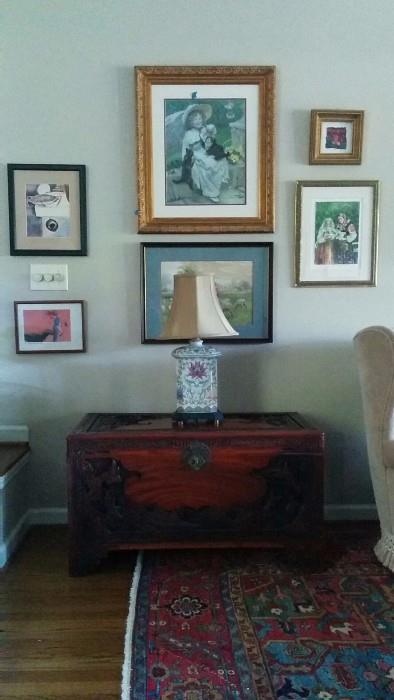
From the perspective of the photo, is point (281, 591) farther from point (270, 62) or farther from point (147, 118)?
point (270, 62)

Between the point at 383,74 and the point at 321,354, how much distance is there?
1.28 metres

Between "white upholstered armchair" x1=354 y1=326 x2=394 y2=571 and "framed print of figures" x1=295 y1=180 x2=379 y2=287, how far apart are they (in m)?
0.47

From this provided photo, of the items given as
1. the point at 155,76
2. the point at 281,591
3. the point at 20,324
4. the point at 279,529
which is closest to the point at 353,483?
→ the point at 279,529

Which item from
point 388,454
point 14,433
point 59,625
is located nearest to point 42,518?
point 14,433

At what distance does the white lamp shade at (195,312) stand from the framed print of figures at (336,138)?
835mm

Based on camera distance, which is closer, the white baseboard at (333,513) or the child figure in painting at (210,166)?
the child figure in painting at (210,166)

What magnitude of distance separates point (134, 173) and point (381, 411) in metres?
1.46

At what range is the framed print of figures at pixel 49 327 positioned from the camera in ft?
7.89

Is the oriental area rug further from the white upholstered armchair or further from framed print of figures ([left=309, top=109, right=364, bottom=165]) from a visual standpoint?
framed print of figures ([left=309, top=109, right=364, bottom=165])

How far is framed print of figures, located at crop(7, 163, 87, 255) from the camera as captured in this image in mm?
2367

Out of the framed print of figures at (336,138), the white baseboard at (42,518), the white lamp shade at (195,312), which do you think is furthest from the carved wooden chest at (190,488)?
the framed print of figures at (336,138)

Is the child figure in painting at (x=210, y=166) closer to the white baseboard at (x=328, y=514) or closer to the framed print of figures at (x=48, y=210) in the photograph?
the framed print of figures at (x=48, y=210)

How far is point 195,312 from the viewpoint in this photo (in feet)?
6.72

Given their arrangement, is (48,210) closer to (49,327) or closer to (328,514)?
(49,327)
